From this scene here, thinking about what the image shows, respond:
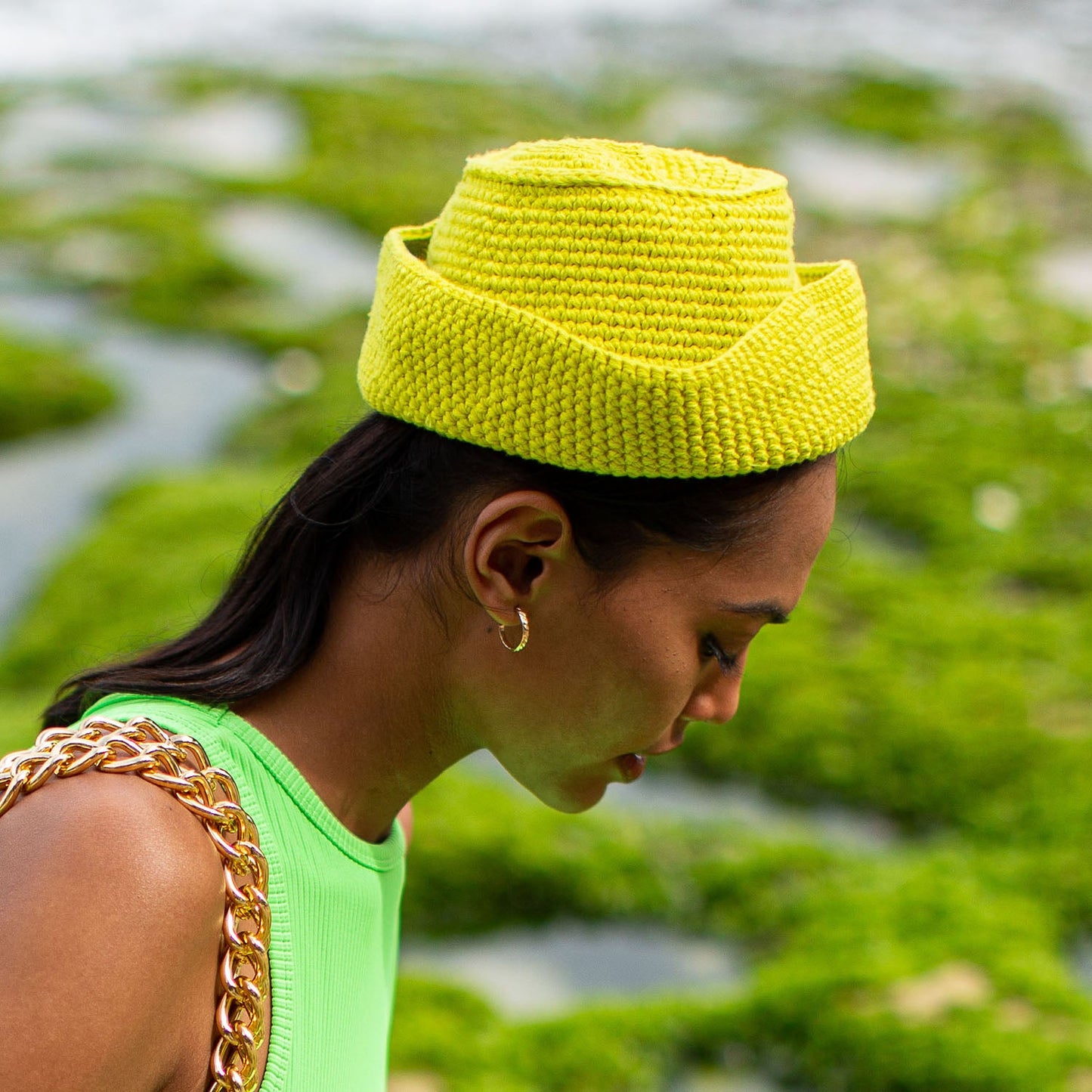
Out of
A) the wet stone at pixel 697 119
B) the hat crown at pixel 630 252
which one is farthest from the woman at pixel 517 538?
the wet stone at pixel 697 119

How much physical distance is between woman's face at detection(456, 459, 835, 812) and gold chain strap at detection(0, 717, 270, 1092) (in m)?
0.39

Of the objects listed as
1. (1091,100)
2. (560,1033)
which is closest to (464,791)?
(560,1033)

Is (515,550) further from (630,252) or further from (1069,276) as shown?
(1069,276)

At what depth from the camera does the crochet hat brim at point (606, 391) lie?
1.58m

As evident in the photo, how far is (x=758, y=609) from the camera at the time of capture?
5.64 ft

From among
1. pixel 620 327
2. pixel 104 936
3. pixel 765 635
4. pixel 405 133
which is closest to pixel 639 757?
pixel 620 327

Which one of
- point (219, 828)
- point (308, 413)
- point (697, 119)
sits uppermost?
point (219, 828)

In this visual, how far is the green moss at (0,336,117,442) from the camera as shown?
6.82 m

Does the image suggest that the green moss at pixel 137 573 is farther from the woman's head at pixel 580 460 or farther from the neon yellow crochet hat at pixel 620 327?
the neon yellow crochet hat at pixel 620 327

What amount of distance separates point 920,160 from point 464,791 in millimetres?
7120

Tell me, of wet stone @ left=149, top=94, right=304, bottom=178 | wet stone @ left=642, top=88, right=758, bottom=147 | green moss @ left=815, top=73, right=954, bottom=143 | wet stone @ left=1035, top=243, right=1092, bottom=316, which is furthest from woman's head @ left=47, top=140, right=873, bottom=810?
green moss @ left=815, top=73, right=954, bottom=143

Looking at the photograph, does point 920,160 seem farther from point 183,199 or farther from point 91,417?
point 91,417

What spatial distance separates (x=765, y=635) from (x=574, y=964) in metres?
1.54

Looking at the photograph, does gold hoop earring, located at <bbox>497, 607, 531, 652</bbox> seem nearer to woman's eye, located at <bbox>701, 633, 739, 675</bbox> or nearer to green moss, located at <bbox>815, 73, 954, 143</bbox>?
woman's eye, located at <bbox>701, 633, 739, 675</bbox>
